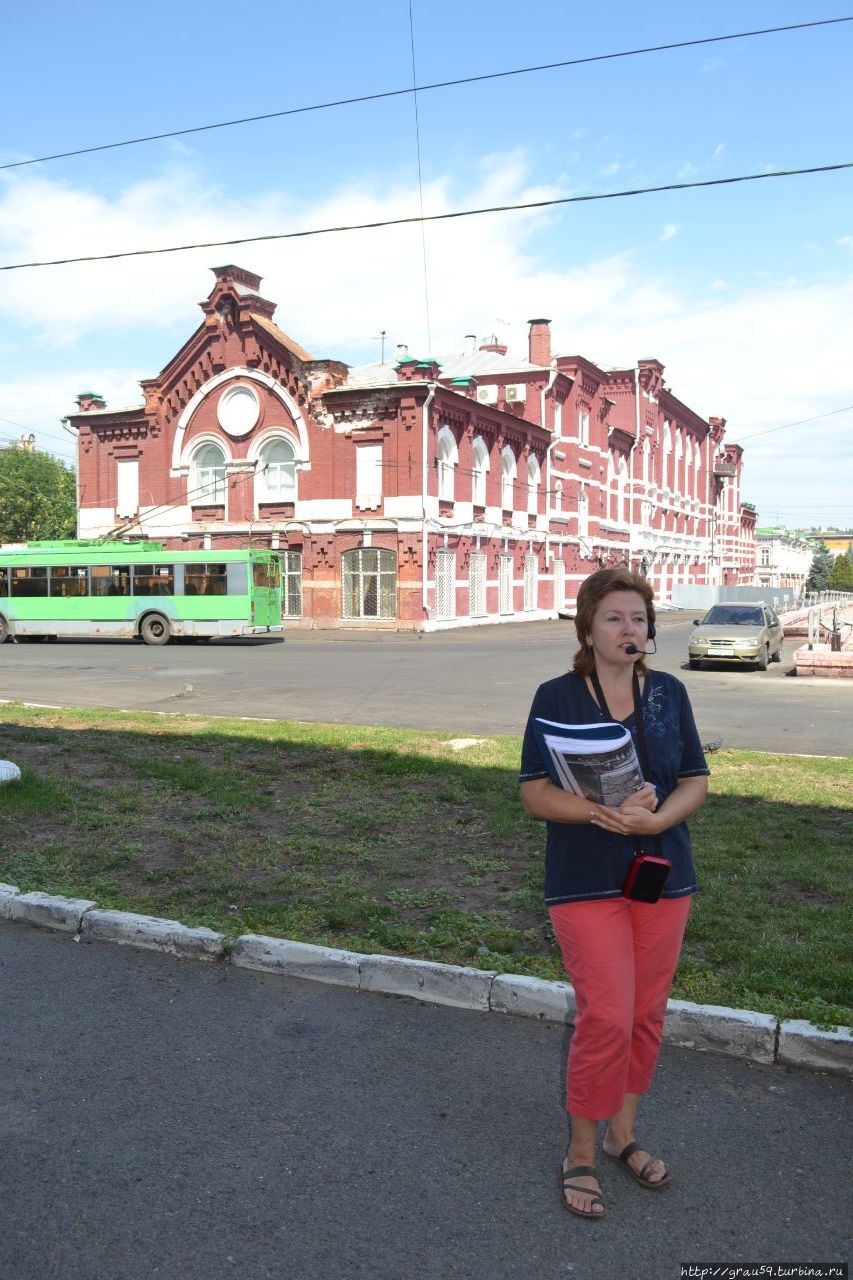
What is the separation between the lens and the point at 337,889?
6.30m

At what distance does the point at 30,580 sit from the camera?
33.5 metres

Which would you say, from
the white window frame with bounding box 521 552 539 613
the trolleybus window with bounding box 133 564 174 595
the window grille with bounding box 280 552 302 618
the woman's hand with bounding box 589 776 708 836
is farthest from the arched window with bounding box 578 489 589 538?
the woman's hand with bounding box 589 776 708 836

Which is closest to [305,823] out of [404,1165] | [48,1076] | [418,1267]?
[48,1076]

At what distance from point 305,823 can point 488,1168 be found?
4641 millimetres

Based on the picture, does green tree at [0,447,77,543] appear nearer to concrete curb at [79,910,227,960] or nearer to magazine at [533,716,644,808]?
concrete curb at [79,910,227,960]

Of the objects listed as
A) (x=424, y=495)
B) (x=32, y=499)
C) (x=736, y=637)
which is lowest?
(x=736, y=637)

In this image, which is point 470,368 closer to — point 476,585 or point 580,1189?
point 476,585

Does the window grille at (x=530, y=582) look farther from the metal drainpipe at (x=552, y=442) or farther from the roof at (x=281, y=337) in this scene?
the roof at (x=281, y=337)

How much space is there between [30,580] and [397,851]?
29.6 meters

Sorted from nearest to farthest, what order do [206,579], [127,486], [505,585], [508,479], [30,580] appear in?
[206,579] < [30,580] < [127,486] < [505,585] < [508,479]

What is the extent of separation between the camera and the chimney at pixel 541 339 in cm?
5238

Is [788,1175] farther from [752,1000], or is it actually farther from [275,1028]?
[275,1028]

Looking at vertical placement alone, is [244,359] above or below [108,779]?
above

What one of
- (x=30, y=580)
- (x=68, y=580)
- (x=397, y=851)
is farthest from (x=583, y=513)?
(x=397, y=851)
